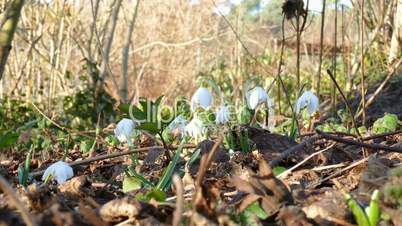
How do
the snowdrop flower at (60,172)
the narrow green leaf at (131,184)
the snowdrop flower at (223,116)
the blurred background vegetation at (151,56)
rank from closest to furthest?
the narrow green leaf at (131,184)
the snowdrop flower at (60,172)
the snowdrop flower at (223,116)
the blurred background vegetation at (151,56)

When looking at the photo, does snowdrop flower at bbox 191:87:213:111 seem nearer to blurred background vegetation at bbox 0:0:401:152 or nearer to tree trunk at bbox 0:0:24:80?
blurred background vegetation at bbox 0:0:401:152

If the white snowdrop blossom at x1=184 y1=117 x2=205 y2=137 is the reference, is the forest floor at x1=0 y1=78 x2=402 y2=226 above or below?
above

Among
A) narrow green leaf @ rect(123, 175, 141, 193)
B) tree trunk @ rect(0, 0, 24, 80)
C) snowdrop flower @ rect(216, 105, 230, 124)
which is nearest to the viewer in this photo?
narrow green leaf @ rect(123, 175, 141, 193)

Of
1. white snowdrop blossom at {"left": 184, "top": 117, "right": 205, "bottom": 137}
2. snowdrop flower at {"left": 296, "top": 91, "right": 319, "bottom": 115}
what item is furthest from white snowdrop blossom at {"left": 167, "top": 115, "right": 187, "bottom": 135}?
snowdrop flower at {"left": 296, "top": 91, "right": 319, "bottom": 115}

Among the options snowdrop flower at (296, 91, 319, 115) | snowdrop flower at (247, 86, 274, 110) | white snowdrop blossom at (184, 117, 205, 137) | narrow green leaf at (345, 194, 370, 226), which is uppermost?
snowdrop flower at (247, 86, 274, 110)

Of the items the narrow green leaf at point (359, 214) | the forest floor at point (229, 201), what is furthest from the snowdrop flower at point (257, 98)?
the narrow green leaf at point (359, 214)

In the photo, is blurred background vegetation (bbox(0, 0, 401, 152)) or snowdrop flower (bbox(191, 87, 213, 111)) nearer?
snowdrop flower (bbox(191, 87, 213, 111))

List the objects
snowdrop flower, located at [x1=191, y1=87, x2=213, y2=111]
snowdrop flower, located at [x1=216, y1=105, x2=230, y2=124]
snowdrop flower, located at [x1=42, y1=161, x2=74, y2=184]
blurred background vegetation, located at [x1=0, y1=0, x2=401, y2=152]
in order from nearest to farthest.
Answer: snowdrop flower, located at [x1=42, y1=161, x2=74, y2=184], snowdrop flower, located at [x1=216, y1=105, x2=230, y2=124], snowdrop flower, located at [x1=191, y1=87, x2=213, y2=111], blurred background vegetation, located at [x1=0, y1=0, x2=401, y2=152]

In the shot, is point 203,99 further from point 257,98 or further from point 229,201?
point 229,201

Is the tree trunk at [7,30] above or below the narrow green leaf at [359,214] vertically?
above

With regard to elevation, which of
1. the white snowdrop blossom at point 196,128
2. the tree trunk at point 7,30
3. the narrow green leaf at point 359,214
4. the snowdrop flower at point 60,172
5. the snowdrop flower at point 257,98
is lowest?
the snowdrop flower at point 60,172

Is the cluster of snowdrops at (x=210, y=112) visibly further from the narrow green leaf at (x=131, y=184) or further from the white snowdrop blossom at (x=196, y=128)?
the narrow green leaf at (x=131, y=184)
